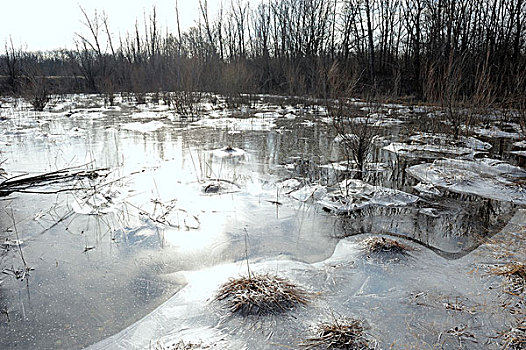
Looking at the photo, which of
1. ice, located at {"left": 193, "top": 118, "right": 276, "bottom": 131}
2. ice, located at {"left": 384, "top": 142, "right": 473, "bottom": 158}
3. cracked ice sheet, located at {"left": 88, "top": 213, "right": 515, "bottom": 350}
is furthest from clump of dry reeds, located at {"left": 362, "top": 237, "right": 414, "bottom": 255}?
ice, located at {"left": 193, "top": 118, "right": 276, "bottom": 131}

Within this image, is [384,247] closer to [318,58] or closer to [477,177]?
[477,177]

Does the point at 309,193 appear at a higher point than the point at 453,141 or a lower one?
lower

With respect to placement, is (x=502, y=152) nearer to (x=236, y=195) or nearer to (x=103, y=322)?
(x=236, y=195)

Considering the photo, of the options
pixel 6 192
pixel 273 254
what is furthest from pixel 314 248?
pixel 6 192

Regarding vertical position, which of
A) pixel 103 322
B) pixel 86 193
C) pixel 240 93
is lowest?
pixel 103 322

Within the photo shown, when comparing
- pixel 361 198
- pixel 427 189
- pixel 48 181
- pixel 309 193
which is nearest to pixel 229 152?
pixel 309 193

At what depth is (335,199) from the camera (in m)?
A: 4.12

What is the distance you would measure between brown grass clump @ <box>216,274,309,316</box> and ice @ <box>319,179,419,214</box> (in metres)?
1.70

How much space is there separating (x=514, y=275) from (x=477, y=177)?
2818 mm

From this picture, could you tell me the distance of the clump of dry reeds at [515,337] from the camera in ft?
5.84

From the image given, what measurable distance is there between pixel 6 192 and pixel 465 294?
512 centimetres

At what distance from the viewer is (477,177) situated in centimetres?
486

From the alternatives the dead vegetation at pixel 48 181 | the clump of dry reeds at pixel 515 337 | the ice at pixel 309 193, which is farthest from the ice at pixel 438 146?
the dead vegetation at pixel 48 181

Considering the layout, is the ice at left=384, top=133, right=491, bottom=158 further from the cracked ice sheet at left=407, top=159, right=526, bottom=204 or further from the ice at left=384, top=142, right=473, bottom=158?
the cracked ice sheet at left=407, top=159, right=526, bottom=204
